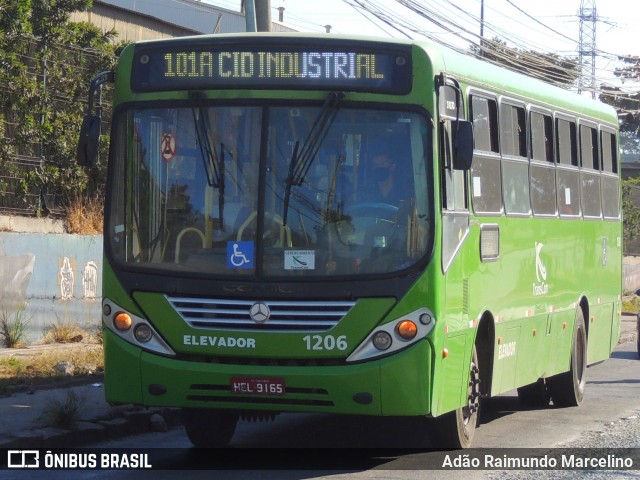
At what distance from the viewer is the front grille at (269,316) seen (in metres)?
8.84

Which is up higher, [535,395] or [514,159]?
[514,159]

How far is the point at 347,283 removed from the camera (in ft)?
29.1

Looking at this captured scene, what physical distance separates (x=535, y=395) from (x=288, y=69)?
653 centimetres

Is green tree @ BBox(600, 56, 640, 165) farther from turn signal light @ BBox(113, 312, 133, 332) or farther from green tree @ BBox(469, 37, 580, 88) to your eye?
turn signal light @ BBox(113, 312, 133, 332)

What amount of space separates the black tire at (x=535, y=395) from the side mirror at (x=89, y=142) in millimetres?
6628

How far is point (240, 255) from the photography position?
9.07 m

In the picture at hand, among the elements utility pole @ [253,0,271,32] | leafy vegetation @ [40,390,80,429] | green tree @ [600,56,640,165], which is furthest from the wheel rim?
green tree @ [600,56,640,165]

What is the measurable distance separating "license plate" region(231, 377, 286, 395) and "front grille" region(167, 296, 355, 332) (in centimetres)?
36

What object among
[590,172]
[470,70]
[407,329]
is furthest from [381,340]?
[590,172]

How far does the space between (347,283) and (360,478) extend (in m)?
1.43

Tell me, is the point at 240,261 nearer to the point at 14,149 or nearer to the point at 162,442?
the point at 162,442

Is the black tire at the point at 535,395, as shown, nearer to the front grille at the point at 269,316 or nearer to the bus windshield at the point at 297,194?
the bus windshield at the point at 297,194

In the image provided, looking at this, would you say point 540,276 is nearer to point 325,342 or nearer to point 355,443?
point 355,443

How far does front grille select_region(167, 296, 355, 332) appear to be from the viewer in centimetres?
884
